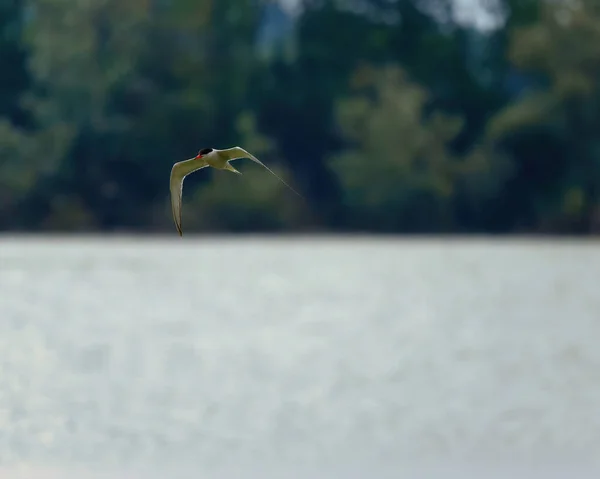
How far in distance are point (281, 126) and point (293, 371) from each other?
43217 mm

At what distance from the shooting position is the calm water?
18031 mm

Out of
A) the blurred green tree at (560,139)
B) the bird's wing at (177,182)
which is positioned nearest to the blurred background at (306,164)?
the blurred green tree at (560,139)

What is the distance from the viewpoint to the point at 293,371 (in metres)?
26.1

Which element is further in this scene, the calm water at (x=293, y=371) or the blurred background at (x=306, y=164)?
the blurred background at (x=306, y=164)

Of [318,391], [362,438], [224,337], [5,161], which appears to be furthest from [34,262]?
[362,438]

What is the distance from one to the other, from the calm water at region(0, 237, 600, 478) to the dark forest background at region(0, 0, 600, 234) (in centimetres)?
808

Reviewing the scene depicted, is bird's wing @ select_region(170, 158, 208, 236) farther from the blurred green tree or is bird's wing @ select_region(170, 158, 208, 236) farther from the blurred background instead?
the blurred green tree

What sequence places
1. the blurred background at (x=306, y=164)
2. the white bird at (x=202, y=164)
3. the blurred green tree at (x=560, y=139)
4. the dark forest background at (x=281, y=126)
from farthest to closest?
the blurred green tree at (x=560, y=139) → the dark forest background at (x=281, y=126) → the blurred background at (x=306, y=164) → the white bird at (x=202, y=164)

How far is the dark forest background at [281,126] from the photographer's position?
208ft

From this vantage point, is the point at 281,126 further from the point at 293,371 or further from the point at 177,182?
the point at 177,182

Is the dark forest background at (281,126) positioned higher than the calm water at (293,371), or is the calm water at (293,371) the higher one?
the dark forest background at (281,126)

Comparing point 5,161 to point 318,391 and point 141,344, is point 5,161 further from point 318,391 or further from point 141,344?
point 318,391

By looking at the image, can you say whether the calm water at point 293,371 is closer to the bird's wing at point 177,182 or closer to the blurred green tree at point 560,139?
the bird's wing at point 177,182

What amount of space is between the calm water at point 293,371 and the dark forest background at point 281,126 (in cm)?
808
